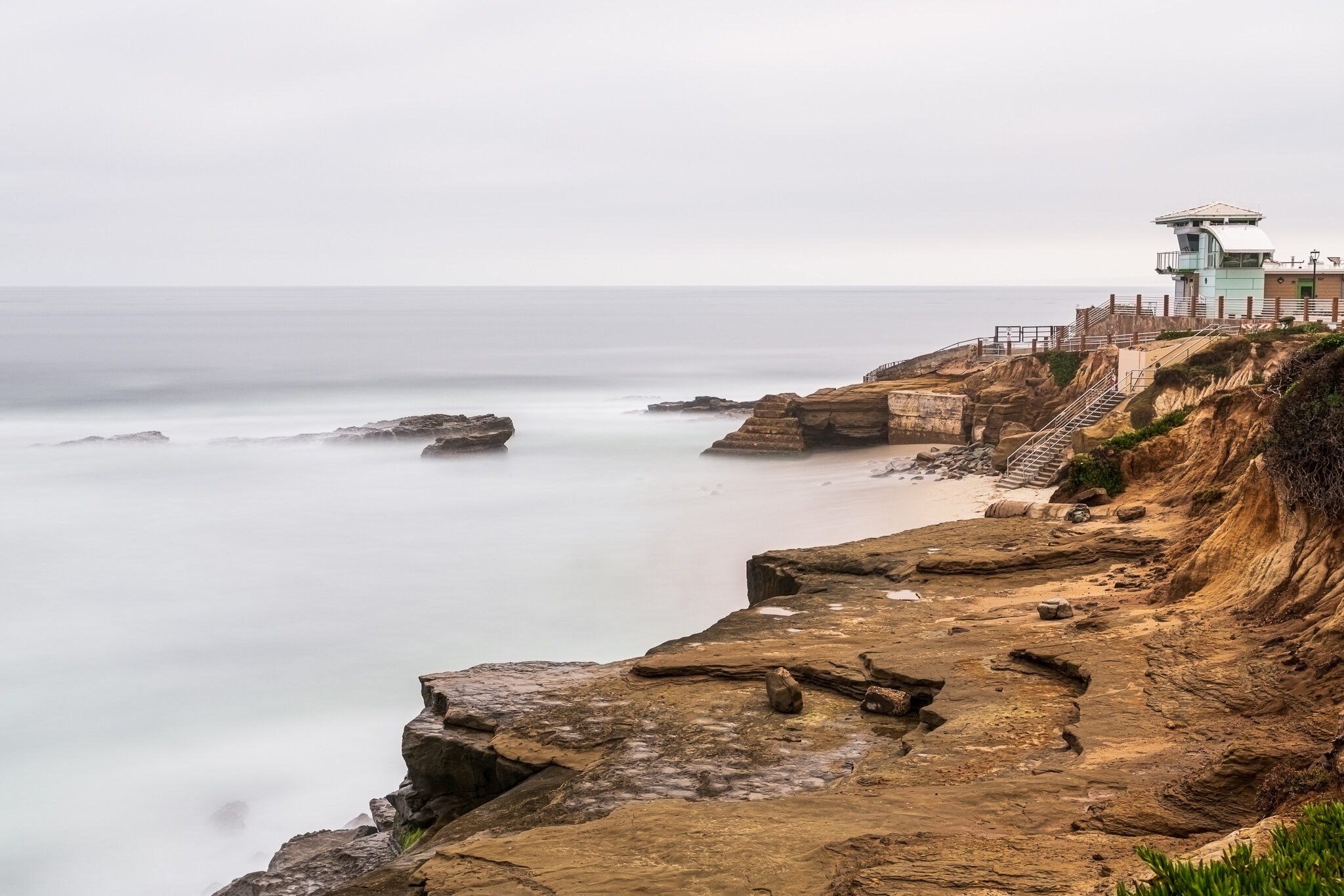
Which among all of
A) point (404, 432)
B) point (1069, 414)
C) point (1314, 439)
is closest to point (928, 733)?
point (1314, 439)

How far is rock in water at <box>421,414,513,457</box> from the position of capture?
2168 inches

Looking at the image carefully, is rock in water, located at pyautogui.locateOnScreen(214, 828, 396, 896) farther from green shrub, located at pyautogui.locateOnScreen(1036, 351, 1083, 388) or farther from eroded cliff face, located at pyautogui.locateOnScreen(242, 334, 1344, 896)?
green shrub, located at pyautogui.locateOnScreen(1036, 351, 1083, 388)

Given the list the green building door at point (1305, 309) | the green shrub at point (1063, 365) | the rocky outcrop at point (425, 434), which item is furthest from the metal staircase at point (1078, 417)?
the rocky outcrop at point (425, 434)

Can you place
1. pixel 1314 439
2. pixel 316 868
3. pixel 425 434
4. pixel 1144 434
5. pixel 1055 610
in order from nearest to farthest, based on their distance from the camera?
pixel 1314 439, pixel 316 868, pixel 1055 610, pixel 1144 434, pixel 425 434

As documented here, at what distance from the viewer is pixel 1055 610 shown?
15047 mm

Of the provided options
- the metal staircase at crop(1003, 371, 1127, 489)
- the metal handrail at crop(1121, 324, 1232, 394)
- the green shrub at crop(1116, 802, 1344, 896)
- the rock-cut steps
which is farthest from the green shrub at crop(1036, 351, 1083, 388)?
the green shrub at crop(1116, 802, 1344, 896)

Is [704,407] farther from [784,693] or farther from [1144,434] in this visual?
[784,693]

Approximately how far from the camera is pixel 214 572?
34438 mm

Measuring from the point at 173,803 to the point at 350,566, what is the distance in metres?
15.1

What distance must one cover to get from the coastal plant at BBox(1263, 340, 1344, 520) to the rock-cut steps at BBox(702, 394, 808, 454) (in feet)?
122

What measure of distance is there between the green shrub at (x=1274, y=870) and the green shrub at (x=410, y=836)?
8.62m

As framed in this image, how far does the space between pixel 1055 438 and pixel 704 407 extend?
34.5 metres

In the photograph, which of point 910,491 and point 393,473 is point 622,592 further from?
point 393,473

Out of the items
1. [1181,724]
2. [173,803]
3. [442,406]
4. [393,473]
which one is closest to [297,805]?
[173,803]
